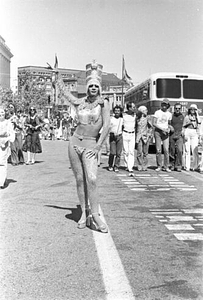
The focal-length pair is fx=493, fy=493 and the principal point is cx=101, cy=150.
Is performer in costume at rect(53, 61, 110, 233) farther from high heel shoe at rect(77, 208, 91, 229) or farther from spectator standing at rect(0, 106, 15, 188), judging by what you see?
spectator standing at rect(0, 106, 15, 188)

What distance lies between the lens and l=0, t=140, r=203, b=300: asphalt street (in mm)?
3793

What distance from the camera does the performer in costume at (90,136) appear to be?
5.71 metres

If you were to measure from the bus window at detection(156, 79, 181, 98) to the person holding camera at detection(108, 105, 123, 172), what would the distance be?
6131 millimetres

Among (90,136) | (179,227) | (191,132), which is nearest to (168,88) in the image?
(191,132)

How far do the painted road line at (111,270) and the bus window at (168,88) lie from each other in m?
13.2

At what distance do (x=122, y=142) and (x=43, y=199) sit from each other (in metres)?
4.76

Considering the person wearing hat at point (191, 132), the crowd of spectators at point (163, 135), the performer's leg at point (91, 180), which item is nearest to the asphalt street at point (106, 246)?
the performer's leg at point (91, 180)

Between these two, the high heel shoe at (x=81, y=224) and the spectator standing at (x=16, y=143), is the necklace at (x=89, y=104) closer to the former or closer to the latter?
the high heel shoe at (x=81, y=224)

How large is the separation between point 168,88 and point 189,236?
13.2 metres

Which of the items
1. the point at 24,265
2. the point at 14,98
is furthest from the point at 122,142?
the point at 14,98

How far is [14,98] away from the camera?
63969 mm

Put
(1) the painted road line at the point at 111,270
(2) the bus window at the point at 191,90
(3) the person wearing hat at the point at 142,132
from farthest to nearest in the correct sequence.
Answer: (2) the bus window at the point at 191,90
(3) the person wearing hat at the point at 142,132
(1) the painted road line at the point at 111,270

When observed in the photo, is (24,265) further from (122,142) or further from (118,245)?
(122,142)

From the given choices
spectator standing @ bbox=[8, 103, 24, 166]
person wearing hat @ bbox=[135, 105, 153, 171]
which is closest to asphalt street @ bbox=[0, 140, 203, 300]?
person wearing hat @ bbox=[135, 105, 153, 171]
